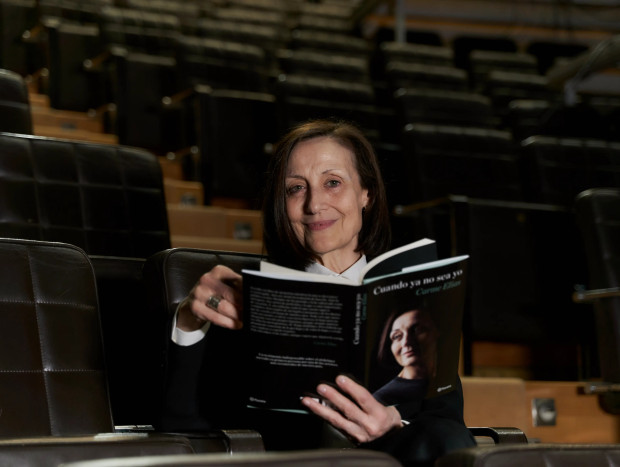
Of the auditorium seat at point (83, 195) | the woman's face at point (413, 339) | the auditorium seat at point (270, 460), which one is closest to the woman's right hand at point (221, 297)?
the woman's face at point (413, 339)

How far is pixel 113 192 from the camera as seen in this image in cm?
97

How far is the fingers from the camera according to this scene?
56cm

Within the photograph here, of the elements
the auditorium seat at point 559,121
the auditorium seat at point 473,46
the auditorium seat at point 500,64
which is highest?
the auditorium seat at point 473,46

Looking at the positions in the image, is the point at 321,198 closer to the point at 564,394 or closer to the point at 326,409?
the point at 326,409

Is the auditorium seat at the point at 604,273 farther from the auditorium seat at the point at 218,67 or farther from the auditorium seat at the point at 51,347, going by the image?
the auditorium seat at the point at 218,67

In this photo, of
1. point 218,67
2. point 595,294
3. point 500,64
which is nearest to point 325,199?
point 595,294

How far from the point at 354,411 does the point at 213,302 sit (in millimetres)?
114

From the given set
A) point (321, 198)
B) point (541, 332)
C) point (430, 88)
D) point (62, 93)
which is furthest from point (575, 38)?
point (321, 198)

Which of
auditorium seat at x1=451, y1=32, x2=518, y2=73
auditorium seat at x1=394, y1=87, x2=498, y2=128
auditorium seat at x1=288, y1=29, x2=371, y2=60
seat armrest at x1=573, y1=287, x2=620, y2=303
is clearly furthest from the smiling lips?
auditorium seat at x1=451, y1=32, x2=518, y2=73

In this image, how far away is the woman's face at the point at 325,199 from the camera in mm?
669

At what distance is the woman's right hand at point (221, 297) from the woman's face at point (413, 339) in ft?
0.33

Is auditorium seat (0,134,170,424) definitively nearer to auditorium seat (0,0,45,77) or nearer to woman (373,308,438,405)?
woman (373,308,438,405)

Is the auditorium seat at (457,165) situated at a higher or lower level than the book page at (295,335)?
higher

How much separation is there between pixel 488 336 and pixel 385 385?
609 mm
